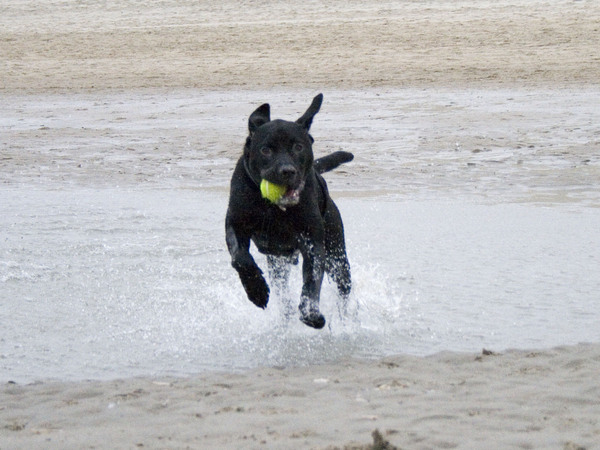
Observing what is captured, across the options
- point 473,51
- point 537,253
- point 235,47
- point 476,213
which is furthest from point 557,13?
point 537,253

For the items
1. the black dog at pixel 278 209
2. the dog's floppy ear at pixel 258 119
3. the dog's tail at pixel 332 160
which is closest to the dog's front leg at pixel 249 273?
the black dog at pixel 278 209

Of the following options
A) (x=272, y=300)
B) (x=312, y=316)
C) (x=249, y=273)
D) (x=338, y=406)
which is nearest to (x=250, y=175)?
(x=249, y=273)

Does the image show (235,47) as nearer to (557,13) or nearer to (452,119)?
(557,13)

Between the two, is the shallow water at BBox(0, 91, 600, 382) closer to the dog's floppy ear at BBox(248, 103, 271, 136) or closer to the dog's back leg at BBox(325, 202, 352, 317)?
the dog's back leg at BBox(325, 202, 352, 317)

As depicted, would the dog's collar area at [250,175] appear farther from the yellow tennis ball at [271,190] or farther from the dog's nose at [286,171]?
the dog's nose at [286,171]

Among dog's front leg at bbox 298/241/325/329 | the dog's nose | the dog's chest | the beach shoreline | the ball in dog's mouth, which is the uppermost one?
the dog's nose

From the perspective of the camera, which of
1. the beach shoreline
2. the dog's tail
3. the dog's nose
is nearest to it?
the beach shoreline

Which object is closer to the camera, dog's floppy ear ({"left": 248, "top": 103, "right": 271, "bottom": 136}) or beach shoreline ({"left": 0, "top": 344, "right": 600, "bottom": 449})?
beach shoreline ({"left": 0, "top": 344, "right": 600, "bottom": 449})

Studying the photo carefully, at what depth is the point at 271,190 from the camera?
208 inches

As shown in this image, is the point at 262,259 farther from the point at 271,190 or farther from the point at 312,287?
the point at 271,190

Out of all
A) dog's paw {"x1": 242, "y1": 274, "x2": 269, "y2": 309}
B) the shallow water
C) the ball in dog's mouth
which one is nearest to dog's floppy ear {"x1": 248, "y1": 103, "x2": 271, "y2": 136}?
the ball in dog's mouth

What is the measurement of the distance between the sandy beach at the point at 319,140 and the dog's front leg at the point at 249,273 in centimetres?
47

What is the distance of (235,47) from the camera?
21.9m

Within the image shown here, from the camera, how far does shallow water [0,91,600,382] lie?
5.68 metres
